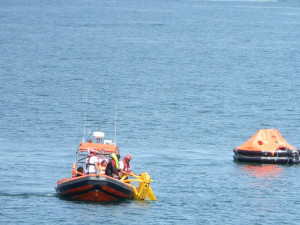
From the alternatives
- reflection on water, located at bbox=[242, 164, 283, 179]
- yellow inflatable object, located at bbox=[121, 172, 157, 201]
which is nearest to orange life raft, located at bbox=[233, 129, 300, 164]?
reflection on water, located at bbox=[242, 164, 283, 179]

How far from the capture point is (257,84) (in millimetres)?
106438

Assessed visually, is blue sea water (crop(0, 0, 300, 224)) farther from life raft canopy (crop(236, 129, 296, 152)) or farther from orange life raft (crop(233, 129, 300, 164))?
life raft canopy (crop(236, 129, 296, 152))

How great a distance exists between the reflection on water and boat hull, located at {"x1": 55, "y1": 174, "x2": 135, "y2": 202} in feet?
40.9

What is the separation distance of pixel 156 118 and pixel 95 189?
36527 millimetres

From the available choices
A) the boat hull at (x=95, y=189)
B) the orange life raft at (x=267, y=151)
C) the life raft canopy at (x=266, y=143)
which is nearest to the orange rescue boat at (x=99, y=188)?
the boat hull at (x=95, y=189)

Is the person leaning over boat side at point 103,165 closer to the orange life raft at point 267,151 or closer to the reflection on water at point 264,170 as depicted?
the reflection on water at point 264,170

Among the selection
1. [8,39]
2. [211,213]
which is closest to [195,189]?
[211,213]

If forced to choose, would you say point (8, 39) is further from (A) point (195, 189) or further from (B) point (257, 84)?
(A) point (195, 189)

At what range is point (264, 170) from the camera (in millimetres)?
50531

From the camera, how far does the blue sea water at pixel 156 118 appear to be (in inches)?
1569

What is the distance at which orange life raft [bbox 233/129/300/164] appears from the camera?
52062 mm

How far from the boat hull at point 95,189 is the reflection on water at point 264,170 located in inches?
491

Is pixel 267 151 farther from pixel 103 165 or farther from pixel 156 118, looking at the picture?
pixel 156 118

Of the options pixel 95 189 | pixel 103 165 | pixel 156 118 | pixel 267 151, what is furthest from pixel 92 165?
pixel 156 118
